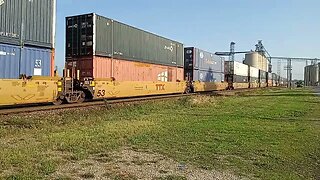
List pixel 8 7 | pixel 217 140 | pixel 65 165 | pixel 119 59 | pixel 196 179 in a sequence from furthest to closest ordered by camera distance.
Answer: pixel 119 59
pixel 8 7
pixel 217 140
pixel 65 165
pixel 196 179

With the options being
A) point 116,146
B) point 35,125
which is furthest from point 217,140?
point 35,125

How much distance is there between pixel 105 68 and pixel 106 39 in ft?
5.77

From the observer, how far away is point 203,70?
38344 millimetres

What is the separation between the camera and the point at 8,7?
1342 cm

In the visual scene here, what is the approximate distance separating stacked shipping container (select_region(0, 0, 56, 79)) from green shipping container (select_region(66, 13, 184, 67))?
3.60 m

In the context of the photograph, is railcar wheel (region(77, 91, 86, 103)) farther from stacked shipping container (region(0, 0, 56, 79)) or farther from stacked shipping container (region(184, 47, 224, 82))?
stacked shipping container (region(184, 47, 224, 82))

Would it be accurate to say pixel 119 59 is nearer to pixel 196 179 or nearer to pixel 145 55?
pixel 145 55

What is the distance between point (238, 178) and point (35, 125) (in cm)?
718

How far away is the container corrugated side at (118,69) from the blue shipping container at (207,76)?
7496 millimetres

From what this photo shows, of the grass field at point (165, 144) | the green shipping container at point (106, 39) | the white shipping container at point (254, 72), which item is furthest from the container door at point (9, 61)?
the white shipping container at point (254, 72)

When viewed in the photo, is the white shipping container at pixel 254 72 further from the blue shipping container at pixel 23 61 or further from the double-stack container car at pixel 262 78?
the blue shipping container at pixel 23 61

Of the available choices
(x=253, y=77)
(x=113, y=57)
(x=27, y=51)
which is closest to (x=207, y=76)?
(x=113, y=57)

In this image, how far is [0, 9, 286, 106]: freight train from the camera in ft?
47.6

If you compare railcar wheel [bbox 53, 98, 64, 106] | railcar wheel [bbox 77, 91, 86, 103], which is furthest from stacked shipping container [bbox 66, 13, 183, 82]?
railcar wheel [bbox 53, 98, 64, 106]
